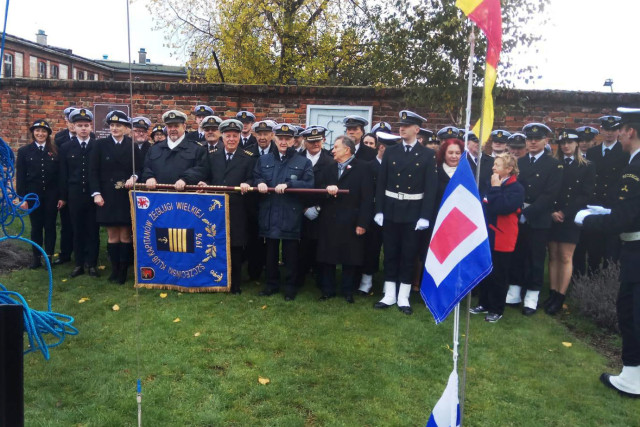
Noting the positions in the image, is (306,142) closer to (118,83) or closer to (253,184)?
(253,184)

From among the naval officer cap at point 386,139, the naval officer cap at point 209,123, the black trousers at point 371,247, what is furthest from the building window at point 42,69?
the black trousers at point 371,247

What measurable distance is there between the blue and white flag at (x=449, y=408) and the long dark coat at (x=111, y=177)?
15.3 feet

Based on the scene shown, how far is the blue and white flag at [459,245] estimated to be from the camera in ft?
8.47

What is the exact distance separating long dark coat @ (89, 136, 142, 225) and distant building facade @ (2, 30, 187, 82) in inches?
1333

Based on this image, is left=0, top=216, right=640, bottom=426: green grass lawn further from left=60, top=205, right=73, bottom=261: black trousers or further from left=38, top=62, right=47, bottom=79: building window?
left=38, top=62, right=47, bottom=79: building window

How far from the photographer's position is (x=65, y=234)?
283 inches

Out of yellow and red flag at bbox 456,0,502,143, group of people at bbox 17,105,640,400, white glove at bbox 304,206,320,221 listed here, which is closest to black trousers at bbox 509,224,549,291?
group of people at bbox 17,105,640,400

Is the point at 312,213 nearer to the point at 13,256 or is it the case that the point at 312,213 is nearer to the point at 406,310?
the point at 406,310

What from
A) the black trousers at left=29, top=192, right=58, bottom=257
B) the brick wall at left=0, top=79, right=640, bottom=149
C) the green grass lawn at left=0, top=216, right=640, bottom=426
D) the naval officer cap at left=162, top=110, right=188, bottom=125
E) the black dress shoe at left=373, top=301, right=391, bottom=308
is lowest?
the green grass lawn at left=0, top=216, right=640, bottom=426

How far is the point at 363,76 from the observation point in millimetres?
17016

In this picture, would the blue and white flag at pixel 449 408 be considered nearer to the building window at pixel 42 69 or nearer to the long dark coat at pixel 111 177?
the long dark coat at pixel 111 177

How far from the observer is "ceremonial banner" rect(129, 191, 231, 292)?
19.4 ft

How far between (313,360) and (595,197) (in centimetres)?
418

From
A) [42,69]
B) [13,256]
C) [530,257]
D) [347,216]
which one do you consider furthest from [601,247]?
[42,69]
